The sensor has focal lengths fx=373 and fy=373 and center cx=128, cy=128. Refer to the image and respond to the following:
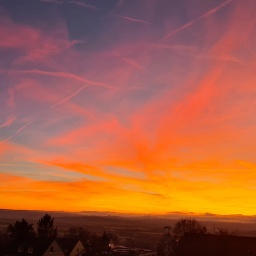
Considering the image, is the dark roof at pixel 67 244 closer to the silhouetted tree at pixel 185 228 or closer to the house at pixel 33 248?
the house at pixel 33 248

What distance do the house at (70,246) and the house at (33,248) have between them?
13.3 ft

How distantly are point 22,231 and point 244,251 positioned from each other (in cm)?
5888

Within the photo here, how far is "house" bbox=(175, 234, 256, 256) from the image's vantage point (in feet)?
245

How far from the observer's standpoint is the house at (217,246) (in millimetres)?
74562

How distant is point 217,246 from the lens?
75.9m

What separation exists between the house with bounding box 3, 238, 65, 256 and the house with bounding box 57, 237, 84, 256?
406 centimetres

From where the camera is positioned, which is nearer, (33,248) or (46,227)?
(33,248)

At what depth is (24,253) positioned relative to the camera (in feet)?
277

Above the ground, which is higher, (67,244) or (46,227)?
(46,227)

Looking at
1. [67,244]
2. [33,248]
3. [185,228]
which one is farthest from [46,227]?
[185,228]

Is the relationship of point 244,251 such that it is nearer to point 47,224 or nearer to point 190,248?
point 190,248

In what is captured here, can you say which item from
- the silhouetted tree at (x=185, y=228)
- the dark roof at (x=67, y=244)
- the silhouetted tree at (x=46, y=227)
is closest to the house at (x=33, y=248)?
the dark roof at (x=67, y=244)

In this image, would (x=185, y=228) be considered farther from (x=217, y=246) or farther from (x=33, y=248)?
(x=33, y=248)

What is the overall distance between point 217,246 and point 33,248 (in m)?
40.5
